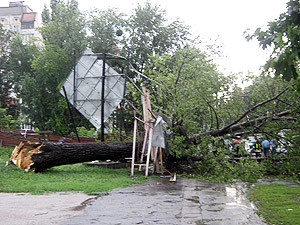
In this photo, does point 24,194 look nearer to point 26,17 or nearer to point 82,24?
point 82,24

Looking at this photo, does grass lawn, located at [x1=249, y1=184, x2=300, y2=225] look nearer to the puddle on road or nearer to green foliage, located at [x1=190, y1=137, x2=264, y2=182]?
green foliage, located at [x1=190, y1=137, x2=264, y2=182]

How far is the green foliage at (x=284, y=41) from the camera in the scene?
16.3 feet

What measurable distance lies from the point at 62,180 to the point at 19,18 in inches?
2495

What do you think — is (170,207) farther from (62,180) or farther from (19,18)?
(19,18)

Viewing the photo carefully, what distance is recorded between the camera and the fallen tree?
38.2ft

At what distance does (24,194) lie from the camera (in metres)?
8.26

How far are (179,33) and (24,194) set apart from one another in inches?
965

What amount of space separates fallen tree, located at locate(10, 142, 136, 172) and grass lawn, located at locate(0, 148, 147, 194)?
30 centimetres

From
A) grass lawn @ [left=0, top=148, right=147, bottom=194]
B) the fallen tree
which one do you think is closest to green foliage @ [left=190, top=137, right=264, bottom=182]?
grass lawn @ [left=0, top=148, right=147, bottom=194]

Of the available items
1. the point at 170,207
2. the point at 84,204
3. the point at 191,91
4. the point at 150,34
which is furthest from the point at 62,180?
the point at 150,34

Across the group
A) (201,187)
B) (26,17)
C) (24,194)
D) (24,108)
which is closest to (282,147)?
(201,187)

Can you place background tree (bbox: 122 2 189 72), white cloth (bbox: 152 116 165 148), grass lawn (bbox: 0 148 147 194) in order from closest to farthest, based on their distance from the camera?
grass lawn (bbox: 0 148 147 194), white cloth (bbox: 152 116 165 148), background tree (bbox: 122 2 189 72)

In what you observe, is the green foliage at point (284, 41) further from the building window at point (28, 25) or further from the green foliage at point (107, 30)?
the building window at point (28, 25)

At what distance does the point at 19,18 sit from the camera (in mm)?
67375
